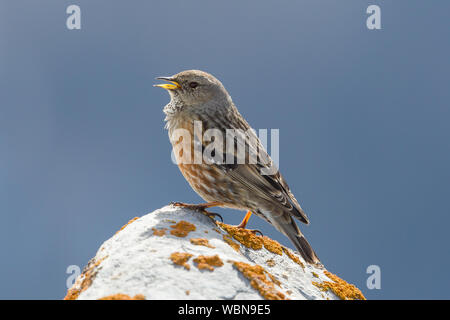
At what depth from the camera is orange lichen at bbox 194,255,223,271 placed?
3.93 meters

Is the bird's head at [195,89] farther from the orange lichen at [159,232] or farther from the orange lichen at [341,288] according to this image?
the orange lichen at [341,288]

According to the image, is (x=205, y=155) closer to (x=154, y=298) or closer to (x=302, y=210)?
(x=302, y=210)

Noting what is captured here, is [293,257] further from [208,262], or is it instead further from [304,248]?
[208,262]

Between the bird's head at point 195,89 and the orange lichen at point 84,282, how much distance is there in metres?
3.18

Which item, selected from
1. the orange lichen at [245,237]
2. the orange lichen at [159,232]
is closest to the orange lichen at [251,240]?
the orange lichen at [245,237]

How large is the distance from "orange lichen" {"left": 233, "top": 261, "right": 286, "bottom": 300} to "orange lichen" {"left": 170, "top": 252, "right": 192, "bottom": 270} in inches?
18.3

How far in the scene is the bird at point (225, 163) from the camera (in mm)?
5762

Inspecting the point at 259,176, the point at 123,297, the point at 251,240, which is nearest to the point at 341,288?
the point at 251,240

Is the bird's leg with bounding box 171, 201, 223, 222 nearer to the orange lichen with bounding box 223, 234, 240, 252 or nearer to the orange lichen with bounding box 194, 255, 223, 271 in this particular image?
the orange lichen with bounding box 223, 234, 240, 252

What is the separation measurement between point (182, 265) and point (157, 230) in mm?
793

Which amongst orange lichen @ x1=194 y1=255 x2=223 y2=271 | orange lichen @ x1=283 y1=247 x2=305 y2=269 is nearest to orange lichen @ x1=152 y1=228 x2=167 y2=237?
orange lichen @ x1=194 y1=255 x2=223 y2=271

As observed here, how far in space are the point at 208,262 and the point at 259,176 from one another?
216 cm

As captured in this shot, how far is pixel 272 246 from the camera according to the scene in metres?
5.82
